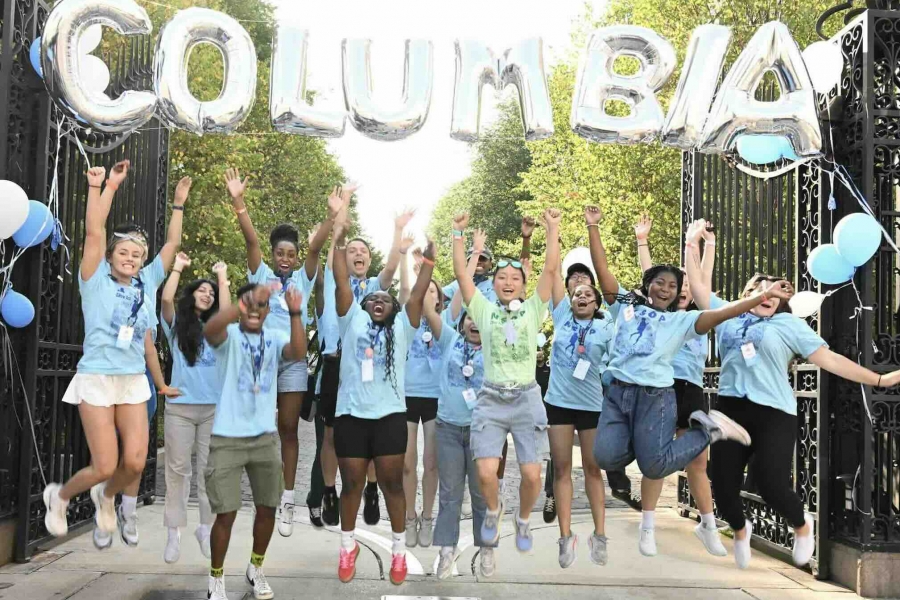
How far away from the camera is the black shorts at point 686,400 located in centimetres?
768

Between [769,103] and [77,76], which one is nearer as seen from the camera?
[77,76]

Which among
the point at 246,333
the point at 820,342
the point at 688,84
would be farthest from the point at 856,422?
the point at 246,333

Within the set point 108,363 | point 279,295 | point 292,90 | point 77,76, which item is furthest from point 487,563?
point 77,76

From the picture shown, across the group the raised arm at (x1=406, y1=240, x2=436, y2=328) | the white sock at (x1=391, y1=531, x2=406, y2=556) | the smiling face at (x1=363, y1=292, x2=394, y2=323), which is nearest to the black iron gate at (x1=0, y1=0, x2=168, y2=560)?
the smiling face at (x1=363, y1=292, x2=394, y2=323)

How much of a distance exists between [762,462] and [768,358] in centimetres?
77

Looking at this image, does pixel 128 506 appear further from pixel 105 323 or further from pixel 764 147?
pixel 764 147

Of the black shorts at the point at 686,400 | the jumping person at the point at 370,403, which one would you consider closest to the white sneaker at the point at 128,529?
the jumping person at the point at 370,403

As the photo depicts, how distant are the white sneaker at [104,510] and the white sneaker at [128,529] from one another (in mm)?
505

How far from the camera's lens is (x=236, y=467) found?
253 inches

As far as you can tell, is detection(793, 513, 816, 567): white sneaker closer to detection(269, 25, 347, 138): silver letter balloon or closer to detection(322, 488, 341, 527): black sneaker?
detection(322, 488, 341, 527): black sneaker

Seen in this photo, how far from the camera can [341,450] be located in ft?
21.9

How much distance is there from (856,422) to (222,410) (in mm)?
5143

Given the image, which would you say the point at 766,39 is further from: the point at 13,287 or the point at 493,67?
the point at 13,287

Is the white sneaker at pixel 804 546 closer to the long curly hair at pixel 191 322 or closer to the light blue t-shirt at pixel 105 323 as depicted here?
the long curly hair at pixel 191 322
